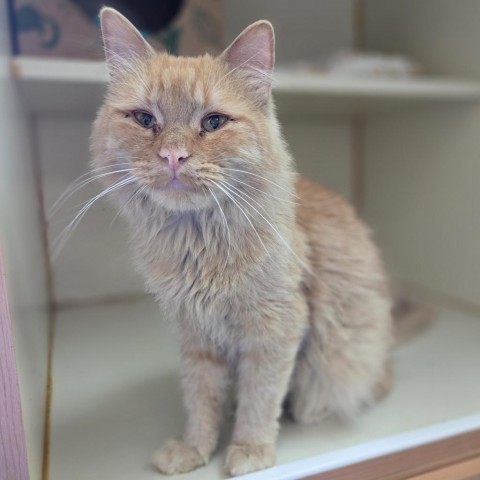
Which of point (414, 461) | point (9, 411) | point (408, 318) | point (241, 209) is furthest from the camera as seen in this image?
point (408, 318)

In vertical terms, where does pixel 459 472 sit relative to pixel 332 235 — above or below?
below

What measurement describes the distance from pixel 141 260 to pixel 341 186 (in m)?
0.90

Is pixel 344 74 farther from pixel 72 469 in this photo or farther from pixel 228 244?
pixel 72 469

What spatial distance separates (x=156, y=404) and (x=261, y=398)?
29cm

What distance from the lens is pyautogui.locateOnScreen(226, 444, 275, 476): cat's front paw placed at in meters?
0.78

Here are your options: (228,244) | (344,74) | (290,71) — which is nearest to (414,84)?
(344,74)

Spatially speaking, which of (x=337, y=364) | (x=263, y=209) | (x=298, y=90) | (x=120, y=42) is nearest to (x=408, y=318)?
(x=337, y=364)

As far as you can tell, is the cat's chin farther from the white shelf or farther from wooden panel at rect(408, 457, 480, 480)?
wooden panel at rect(408, 457, 480, 480)

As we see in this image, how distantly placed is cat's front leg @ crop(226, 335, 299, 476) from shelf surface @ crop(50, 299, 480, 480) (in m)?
0.03

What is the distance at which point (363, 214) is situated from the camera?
161 centimetres

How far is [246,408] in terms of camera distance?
0.84 m

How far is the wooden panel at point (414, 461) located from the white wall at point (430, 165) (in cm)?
54

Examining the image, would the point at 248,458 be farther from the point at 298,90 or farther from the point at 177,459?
the point at 298,90

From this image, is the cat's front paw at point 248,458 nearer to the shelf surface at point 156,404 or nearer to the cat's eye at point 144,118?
the shelf surface at point 156,404
